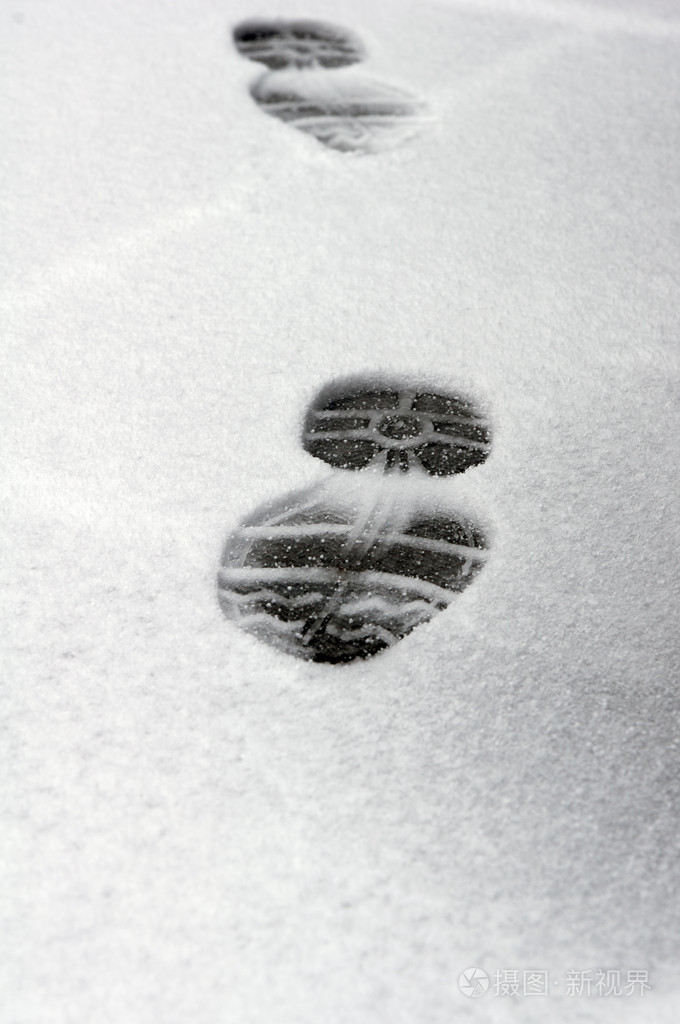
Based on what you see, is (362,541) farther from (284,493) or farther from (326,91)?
(326,91)

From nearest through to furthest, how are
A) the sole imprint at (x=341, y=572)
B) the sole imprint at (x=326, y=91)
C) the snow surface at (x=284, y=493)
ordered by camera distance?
the snow surface at (x=284, y=493) < the sole imprint at (x=341, y=572) < the sole imprint at (x=326, y=91)

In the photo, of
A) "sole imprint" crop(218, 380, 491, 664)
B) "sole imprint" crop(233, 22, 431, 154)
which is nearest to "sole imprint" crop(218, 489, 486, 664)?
"sole imprint" crop(218, 380, 491, 664)

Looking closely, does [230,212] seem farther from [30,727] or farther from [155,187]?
[30,727]

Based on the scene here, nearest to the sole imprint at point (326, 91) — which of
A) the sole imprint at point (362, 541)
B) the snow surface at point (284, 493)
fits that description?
the snow surface at point (284, 493)

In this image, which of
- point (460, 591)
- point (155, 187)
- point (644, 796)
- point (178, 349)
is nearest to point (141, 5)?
point (155, 187)

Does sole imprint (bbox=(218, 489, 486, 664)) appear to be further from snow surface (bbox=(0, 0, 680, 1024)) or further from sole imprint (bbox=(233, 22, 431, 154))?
sole imprint (bbox=(233, 22, 431, 154))

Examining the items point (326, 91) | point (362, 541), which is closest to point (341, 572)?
point (362, 541)

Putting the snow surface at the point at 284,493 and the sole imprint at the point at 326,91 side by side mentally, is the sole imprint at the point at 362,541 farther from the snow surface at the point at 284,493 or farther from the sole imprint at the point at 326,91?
the sole imprint at the point at 326,91
